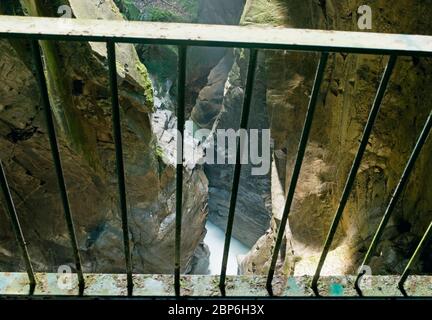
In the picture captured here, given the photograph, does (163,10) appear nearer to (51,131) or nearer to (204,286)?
(204,286)

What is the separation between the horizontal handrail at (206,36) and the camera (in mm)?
1474

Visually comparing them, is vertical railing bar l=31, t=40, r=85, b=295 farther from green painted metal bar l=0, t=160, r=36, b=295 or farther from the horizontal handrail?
green painted metal bar l=0, t=160, r=36, b=295

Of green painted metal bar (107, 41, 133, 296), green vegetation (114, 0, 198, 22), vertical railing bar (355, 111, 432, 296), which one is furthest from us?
green vegetation (114, 0, 198, 22)

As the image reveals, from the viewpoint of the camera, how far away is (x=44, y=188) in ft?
32.8

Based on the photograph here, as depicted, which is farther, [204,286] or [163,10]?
[163,10]

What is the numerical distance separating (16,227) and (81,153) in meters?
7.89

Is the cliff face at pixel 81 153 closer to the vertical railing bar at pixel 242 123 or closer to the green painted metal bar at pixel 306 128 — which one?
the vertical railing bar at pixel 242 123

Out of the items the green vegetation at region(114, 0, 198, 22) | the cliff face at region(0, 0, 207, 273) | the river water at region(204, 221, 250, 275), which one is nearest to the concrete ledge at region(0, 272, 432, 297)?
the cliff face at region(0, 0, 207, 273)

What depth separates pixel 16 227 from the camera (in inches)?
79.3

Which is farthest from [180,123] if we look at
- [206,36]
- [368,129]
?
[368,129]

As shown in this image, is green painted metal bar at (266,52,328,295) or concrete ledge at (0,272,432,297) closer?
green painted metal bar at (266,52,328,295)

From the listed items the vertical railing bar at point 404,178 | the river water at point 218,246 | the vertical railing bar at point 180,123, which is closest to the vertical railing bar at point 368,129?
the vertical railing bar at point 404,178

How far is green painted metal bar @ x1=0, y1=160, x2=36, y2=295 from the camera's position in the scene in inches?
72.2

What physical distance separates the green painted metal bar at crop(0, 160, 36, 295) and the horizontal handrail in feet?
1.88
